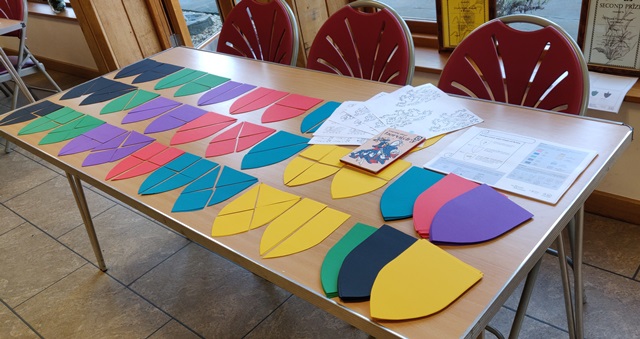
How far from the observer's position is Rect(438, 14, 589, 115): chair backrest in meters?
1.39

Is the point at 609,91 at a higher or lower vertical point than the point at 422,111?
lower

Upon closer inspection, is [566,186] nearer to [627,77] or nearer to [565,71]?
[565,71]

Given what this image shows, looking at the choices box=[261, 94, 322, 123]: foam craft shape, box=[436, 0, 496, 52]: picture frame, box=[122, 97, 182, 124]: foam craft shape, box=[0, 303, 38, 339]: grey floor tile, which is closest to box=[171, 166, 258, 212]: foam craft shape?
box=[261, 94, 322, 123]: foam craft shape

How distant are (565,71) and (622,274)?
0.77 m

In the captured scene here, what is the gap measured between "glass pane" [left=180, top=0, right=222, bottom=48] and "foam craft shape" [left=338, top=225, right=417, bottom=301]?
2.88 m

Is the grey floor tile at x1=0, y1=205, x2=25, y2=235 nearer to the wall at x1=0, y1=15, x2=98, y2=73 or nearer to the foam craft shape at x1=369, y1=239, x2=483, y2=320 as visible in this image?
the wall at x1=0, y1=15, x2=98, y2=73

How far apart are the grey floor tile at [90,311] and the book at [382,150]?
107 centimetres

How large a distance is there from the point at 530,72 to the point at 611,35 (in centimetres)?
58

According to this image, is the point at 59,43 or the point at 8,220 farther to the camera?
the point at 59,43

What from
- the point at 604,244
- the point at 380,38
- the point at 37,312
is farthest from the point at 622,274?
the point at 37,312

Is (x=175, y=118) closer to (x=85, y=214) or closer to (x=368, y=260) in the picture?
(x=85, y=214)

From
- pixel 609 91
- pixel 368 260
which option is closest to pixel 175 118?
pixel 368 260

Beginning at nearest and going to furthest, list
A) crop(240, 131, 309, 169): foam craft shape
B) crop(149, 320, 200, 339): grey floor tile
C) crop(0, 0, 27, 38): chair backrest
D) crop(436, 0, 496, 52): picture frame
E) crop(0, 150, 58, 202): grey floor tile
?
1. crop(240, 131, 309, 169): foam craft shape
2. crop(149, 320, 200, 339): grey floor tile
3. crop(436, 0, 496, 52): picture frame
4. crop(0, 150, 58, 202): grey floor tile
5. crop(0, 0, 27, 38): chair backrest

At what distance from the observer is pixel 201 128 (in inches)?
62.8
